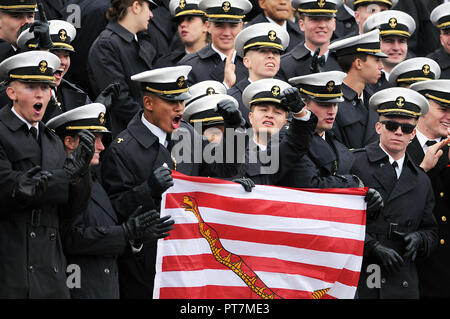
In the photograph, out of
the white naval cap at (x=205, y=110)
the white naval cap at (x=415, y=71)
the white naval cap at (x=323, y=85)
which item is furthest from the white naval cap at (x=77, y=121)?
the white naval cap at (x=415, y=71)

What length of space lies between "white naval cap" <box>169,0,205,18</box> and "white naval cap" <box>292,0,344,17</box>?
4.02 ft

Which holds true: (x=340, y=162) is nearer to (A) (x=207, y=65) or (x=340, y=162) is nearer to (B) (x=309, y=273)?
(B) (x=309, y=273)

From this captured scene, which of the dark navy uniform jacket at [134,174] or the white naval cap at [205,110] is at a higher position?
the white naval cap at [205,110]

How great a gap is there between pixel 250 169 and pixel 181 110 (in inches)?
34.1

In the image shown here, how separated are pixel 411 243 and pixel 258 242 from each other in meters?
1.69

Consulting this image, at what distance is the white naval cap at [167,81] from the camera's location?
35.3 feet

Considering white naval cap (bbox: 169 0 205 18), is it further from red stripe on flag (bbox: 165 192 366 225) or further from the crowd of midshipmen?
red stripe on flag (bbox: 165 192 366 225)

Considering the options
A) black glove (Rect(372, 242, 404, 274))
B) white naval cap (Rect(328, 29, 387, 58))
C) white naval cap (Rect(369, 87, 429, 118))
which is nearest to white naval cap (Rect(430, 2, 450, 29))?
white naval cap (Rect(328, 29, 387, 58))

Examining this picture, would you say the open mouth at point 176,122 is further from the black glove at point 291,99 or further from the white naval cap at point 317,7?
the white naval cap at point 317,7

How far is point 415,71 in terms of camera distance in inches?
518

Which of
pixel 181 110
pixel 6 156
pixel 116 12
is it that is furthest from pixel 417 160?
pixel 6 156

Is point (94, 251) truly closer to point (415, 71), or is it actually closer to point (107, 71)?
point (107, 71)

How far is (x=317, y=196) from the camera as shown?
34.3ft

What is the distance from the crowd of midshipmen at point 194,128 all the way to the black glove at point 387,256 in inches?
0.6
